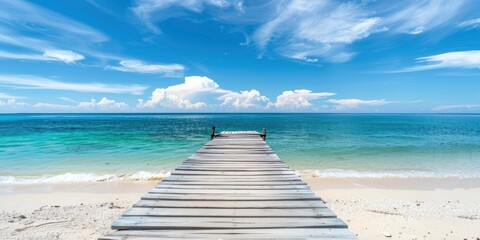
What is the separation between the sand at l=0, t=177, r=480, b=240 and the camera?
756 cm

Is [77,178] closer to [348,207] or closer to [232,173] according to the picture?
[232,173]

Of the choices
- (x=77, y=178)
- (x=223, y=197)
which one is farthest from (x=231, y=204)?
(x=77, y=178)

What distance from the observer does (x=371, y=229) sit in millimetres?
7719

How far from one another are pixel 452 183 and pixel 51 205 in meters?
19.9

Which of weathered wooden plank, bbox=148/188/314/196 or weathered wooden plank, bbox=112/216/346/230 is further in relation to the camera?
weathered wooden plank, bbox=148/188/314/196

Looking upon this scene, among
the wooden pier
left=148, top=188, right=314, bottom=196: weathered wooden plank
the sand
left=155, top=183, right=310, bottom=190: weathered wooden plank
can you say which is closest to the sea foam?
the sand

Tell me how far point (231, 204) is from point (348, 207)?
6.91 metres

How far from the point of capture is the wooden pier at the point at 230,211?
3.68 metres

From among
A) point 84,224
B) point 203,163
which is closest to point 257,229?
point 203,163

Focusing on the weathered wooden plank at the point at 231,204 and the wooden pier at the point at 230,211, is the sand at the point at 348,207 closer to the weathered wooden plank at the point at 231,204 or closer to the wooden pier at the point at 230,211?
the wooden pier at the point at 230,211

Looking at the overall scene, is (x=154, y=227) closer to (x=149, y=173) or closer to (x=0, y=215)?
(x=0, y=215)

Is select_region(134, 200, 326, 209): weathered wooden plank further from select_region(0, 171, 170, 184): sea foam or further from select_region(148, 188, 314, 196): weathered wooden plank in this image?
select_region(0, 171, 170, 184): sea foam

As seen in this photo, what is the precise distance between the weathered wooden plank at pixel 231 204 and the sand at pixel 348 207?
4.00m

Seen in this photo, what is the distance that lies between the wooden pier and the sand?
3.73 metres
